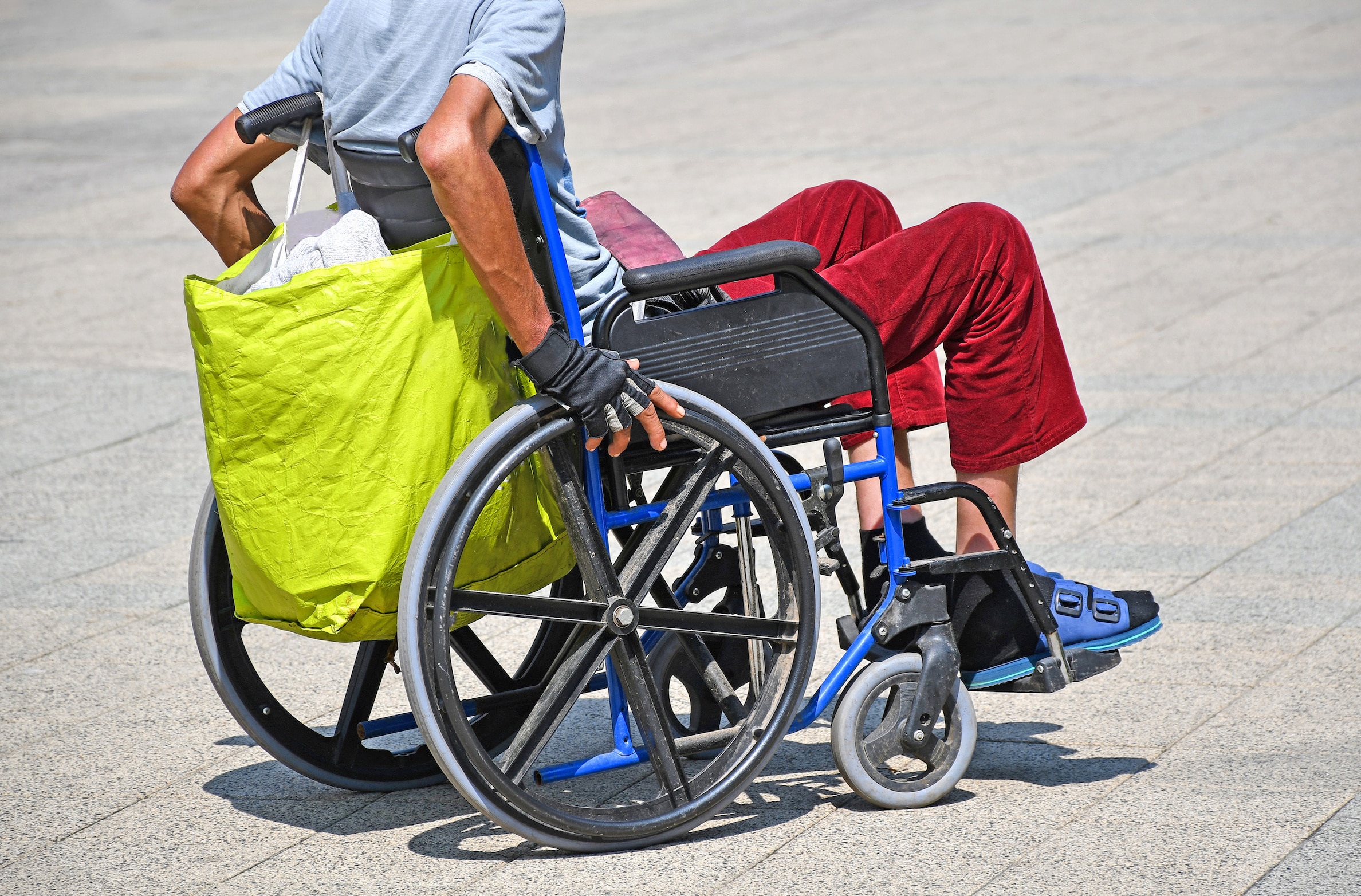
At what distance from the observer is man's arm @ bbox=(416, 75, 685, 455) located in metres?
2.39

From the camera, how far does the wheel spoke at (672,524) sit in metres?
2.65

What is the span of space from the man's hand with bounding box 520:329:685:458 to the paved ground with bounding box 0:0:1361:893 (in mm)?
761

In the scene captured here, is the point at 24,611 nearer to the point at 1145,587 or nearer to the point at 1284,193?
the point at 1145,587

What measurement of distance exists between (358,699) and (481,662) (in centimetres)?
29

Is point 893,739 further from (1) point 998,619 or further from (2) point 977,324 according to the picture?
(2) point 977,324

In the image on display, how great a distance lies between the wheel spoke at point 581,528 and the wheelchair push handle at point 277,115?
31.2 inches

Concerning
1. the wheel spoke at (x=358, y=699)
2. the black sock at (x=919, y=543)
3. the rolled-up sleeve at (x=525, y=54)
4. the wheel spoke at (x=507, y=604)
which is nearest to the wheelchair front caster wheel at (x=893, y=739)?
the black sock at (x=919, y=543)

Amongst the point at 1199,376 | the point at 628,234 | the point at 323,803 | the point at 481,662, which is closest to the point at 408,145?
the point at 628,234

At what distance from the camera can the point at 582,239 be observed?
9.14 ft

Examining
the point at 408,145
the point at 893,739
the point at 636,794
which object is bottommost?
the point at 636,794

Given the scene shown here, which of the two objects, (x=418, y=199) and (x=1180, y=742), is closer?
(x=418, y=199)

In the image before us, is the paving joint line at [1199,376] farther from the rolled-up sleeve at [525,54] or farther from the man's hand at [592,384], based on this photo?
the rolled-up sleeve at [525,54]

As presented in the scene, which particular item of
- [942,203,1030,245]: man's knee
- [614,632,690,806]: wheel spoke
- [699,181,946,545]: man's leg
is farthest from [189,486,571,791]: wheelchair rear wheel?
[942,203,1030,245]: man's knee

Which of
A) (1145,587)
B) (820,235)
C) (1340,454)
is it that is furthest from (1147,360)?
(820,235)
